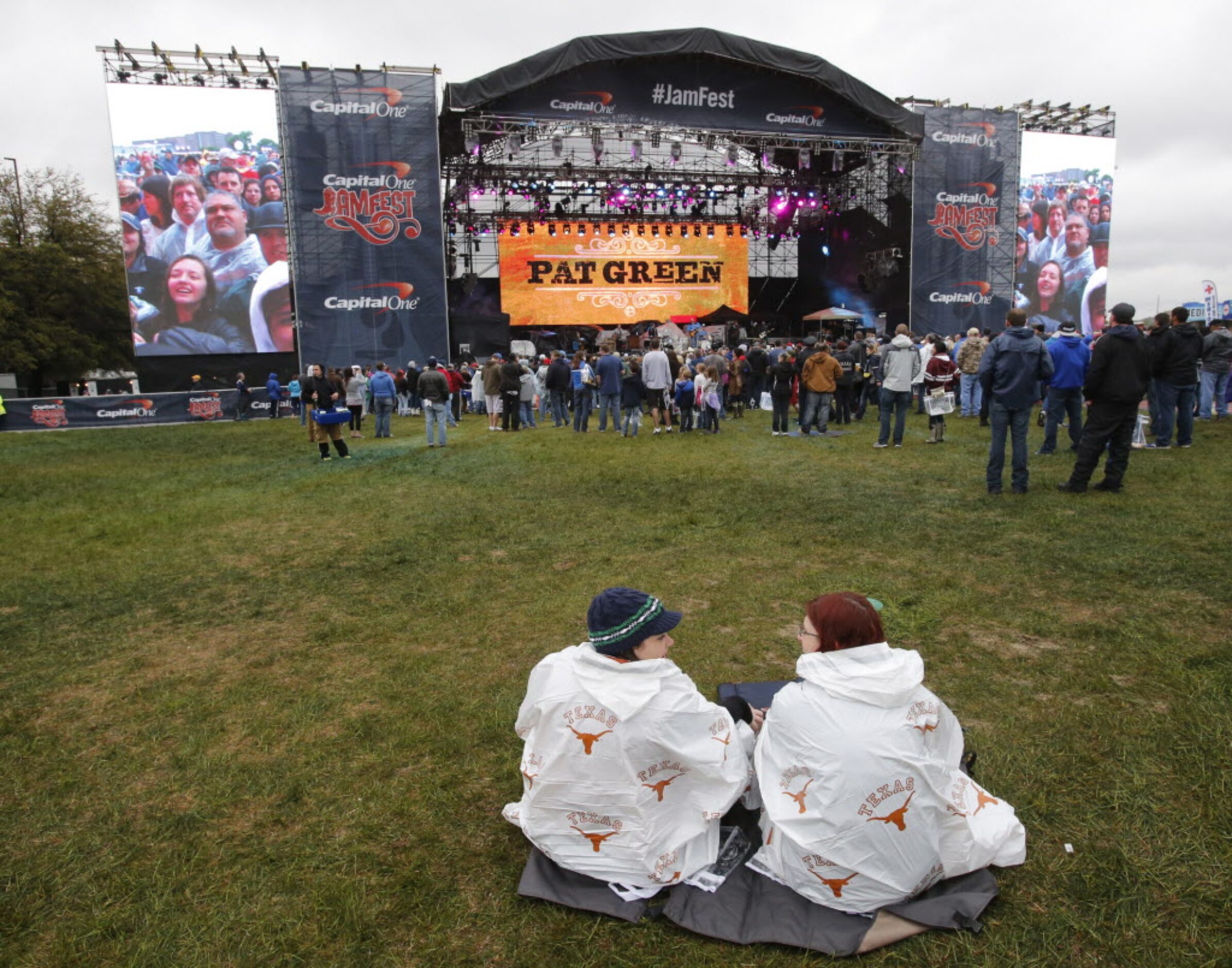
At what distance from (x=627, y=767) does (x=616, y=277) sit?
2673 cm

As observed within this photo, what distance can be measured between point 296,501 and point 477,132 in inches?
665

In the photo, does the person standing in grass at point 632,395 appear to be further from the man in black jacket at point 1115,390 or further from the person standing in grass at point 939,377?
the man in black jacket at point 1115,390

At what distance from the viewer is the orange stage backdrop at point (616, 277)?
27.0 metres

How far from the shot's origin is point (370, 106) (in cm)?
2217

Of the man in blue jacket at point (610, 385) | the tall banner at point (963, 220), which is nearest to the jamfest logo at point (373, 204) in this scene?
the man in blue jacket at point (610, 385)

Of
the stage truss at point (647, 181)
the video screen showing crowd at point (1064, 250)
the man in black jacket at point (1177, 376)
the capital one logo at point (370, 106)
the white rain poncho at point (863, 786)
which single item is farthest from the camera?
the video screen showing crowd at point (1064, 250)

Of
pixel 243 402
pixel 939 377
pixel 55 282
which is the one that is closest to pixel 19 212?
pixel 55 282

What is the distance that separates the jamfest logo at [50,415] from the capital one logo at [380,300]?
23.2ft

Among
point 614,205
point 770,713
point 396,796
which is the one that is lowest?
point 396,796

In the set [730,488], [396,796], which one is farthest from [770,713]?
[730,488]

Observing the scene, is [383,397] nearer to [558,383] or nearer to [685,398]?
[558,383]

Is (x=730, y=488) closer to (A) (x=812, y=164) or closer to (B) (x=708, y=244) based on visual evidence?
(B) (x=708, y=244)

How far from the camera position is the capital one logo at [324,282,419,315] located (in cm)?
2242

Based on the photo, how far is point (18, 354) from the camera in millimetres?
28531
